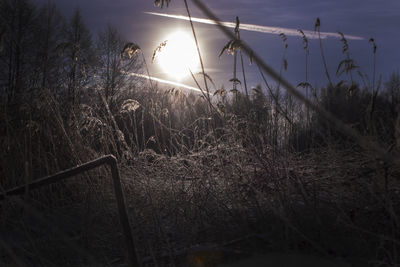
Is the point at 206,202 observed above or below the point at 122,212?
below

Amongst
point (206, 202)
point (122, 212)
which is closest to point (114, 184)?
point (122, 212)

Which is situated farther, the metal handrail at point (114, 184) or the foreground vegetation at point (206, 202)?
the foreground vegetation at point (206, 202)

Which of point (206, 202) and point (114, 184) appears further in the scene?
point (206, 202)

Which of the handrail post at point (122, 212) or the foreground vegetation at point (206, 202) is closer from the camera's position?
the handrail post at point (122, 212)

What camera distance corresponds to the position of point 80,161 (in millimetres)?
3400

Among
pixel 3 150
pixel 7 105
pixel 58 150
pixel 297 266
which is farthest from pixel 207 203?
pixel 7 105

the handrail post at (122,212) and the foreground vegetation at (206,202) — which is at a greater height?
the handrail post at (122,212)

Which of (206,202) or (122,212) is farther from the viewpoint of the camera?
(206,202)

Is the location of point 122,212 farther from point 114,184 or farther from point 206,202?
point 206,202

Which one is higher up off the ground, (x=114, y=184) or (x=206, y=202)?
(x=114, y=184)

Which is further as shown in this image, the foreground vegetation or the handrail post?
the foreground vegetation

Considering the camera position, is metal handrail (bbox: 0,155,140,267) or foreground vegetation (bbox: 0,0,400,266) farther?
foreground vegetation (bbox: 0,0,400,266)

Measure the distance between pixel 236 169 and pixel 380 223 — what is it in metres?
1.08

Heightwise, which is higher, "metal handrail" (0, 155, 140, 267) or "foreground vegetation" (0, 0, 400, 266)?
"metal handrail" (0, 155, 140, 267)
